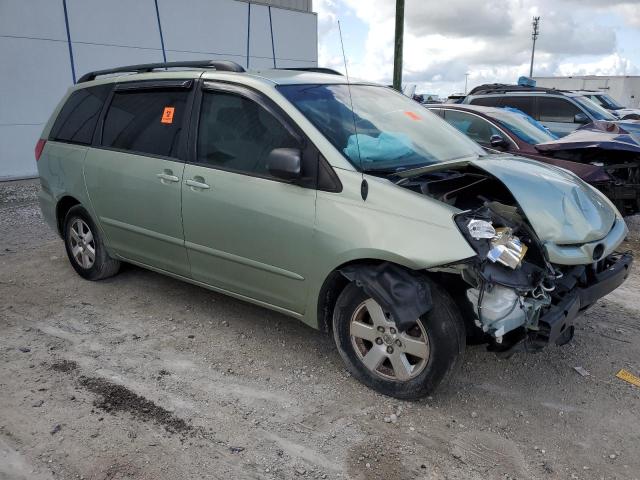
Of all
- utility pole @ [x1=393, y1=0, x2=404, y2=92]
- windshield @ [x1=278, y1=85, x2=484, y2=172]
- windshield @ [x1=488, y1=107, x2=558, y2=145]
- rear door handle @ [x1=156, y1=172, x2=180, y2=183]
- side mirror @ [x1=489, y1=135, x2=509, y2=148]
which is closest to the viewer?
windshield @ [x1=278, y1=85, x2=484, y2=172]

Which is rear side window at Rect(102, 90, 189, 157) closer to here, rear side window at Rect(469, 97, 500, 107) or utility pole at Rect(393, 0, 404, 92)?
utility pole at Rect(393, 0, 404, 92)

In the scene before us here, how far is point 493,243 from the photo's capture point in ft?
9.21

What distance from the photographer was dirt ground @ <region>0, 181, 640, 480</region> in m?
2.64

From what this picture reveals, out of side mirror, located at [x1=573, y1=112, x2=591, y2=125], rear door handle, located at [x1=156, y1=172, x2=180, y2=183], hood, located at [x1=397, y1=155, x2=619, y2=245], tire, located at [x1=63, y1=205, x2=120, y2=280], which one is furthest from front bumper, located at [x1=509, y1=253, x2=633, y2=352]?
side mirror, located at [x1=573, y1=112, x2=591, y2=125]

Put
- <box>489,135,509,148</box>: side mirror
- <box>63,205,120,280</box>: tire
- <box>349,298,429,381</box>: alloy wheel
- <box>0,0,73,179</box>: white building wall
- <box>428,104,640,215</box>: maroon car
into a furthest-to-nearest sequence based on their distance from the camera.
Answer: <box>0,0,73,179</box>: white building wall < <box>489,135,509,148</box>: side mirror < <box>428,104,640,215</box>: maroon car < <box>63,205,120,280</box>: tire < <box>349,298,429,381</box>: alloy wheel

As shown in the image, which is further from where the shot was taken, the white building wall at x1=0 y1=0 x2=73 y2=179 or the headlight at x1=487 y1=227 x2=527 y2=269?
the white building wall at x1=0 y1=0 x2=73 y2=179

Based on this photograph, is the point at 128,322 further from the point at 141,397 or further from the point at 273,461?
the point at 273,461

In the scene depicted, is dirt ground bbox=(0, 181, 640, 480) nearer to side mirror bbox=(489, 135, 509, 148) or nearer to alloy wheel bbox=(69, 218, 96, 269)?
alloy wheel bbox=(69, 218, 96, 269)

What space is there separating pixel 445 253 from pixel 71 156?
345 cm

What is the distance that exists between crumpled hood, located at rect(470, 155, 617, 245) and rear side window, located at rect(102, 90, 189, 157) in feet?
6.89

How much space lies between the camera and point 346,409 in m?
3.07

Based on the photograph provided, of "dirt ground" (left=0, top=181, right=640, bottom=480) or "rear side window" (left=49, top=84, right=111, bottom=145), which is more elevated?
"rear side window" (left=49, top=84, right=111, bottom=145)

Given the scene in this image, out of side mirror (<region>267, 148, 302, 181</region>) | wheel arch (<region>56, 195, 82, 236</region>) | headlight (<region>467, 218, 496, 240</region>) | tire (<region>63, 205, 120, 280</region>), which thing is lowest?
tire (<region>63, 205, 120, 280</region>)

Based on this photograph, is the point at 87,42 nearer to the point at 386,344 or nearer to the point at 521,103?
the point at 521,103
